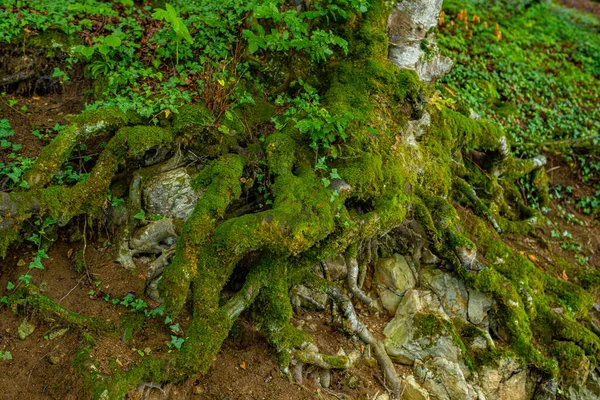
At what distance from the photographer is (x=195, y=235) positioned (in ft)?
13.7

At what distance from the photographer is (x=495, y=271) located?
5.84m

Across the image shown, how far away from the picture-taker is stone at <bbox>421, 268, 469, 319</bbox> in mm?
5770

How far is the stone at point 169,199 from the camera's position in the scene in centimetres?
497

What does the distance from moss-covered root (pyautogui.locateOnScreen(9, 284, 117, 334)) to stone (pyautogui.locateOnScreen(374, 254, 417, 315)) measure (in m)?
3.19

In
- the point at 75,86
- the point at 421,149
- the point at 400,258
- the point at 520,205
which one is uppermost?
the point at 75,86

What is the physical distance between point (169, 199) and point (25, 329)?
5.93ft

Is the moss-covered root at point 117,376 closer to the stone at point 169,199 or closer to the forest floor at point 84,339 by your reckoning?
the forest floor at point 84,339

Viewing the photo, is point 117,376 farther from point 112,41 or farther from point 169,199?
point 112,41

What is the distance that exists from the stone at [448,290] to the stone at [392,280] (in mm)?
212

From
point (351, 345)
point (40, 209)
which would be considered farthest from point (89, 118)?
point (351, 345)

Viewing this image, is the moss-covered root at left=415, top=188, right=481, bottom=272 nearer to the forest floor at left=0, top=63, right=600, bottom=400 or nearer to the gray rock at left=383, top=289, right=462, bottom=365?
the gray rock at left=383, top=289, right=462, bottom=365

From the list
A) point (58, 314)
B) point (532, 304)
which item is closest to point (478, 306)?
point (532, 304)

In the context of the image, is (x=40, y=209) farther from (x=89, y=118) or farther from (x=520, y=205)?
(x=520, y=205)

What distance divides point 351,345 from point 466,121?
13.6 feet
